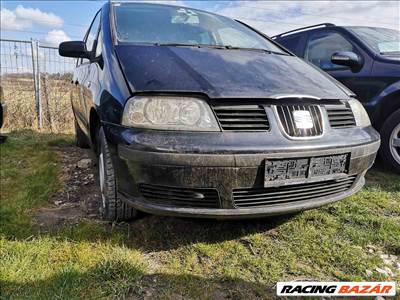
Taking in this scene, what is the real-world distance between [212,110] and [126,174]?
0.55 meters

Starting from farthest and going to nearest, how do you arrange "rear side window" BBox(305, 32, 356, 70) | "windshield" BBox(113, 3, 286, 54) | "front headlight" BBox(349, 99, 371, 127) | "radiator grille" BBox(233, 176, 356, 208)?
"rear side window" BBox(305, 32, 356, 70)
"windshield" BBox(113, 3, 286, 54)
"front headlight" BBox(349, 99, 371, 127)
"radiator grille" BBox(233, 176, 356, 208)

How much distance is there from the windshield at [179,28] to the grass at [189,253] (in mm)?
1275

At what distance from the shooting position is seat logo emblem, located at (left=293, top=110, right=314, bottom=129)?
1727mm

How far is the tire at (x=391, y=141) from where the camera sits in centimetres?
321

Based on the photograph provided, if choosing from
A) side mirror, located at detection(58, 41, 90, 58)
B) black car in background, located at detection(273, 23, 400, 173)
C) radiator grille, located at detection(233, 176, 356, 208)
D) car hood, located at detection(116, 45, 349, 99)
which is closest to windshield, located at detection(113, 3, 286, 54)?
car hood, located at detection(116, 45, 349, 99)

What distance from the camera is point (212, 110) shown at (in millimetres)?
1672

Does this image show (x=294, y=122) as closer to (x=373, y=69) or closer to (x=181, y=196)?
(x=181, y=196)

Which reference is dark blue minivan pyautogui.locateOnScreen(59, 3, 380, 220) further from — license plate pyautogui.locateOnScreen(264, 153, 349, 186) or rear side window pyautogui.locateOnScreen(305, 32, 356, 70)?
rear side window pyautogui.locateOnScreen(305, 32, 356, 70)

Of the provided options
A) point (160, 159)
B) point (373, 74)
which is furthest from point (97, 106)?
point (373, 74)

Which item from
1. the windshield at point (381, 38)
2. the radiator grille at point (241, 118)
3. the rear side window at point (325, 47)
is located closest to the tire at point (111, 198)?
the radiator grille at point (241, 118)

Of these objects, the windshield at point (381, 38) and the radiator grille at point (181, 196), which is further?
the windshield at point (381, 38)

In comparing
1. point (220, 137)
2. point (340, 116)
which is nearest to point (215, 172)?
point (220, 137)

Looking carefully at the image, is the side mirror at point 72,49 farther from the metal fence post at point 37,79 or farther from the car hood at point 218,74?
the metal fence post at point 37,79

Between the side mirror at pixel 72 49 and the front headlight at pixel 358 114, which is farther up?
the side mirror at pixel 72 49
